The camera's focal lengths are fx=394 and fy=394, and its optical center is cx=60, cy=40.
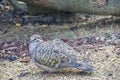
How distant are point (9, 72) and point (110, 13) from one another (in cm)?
278

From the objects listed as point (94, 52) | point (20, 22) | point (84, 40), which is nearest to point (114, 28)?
point (84, 40)

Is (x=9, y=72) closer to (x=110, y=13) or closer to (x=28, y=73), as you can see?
(x=28, y=73)

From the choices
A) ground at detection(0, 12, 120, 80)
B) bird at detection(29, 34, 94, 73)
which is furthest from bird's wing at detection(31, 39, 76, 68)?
ground at detection(0, 12, 120, 80)

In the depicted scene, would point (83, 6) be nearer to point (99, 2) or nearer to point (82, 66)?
point (99, 2)

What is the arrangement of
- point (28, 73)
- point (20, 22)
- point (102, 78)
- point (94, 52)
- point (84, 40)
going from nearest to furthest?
point (102, 78) → point (28, 73) → point (94, 52) → point (84, 40) → point (20, 22)

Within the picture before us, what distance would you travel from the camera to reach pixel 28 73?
207 inches

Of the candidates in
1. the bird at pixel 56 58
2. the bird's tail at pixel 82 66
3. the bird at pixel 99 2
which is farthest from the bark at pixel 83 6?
the bird's tail at pixel 82 66

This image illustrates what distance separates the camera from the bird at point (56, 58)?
16.0ft

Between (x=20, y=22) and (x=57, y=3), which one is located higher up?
(x=57, y=3)

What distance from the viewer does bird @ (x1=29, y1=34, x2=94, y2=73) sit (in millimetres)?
4871

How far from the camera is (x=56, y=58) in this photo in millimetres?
4906

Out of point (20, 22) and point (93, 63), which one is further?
point (20, 22)

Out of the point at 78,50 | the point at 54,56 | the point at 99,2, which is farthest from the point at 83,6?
the point at 54,56

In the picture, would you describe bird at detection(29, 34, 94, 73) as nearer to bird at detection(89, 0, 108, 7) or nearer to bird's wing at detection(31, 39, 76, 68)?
bird's wing at detection(31, 39, 76, 68)
